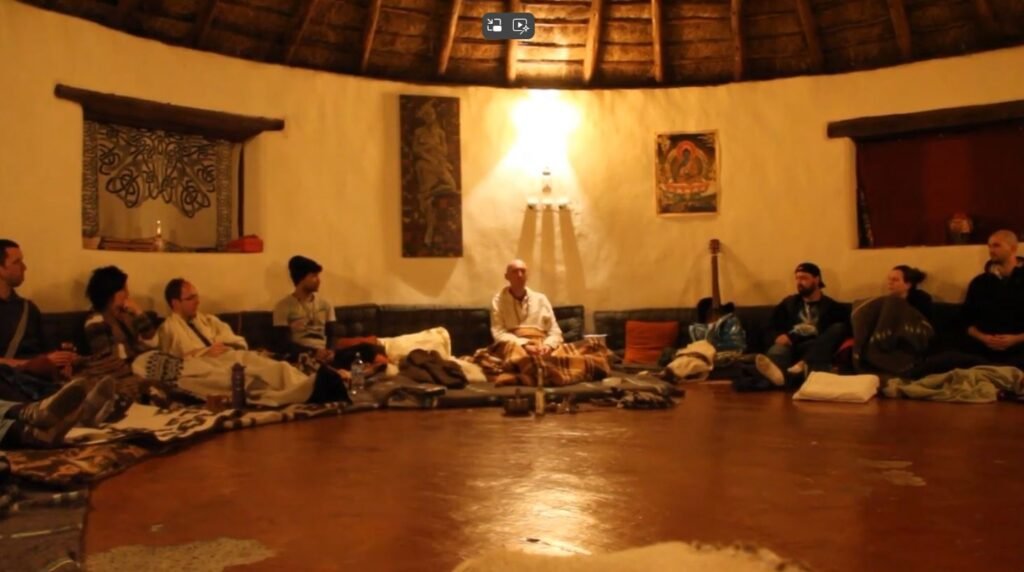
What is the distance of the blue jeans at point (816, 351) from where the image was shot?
6.11m

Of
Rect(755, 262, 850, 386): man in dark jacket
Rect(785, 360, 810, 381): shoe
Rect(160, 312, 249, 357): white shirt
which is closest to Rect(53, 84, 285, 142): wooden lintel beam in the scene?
Rect(160, 312, 249, 357): white shirt

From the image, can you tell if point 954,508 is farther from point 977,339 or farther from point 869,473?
point 977,339

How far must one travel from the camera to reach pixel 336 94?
7.10 m

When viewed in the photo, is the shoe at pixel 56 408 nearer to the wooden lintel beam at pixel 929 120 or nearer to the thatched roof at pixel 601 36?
the thatched roof at pixel 601 36

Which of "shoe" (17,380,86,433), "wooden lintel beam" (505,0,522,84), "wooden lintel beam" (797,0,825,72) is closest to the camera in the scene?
"shoe" (17,380,86,433)

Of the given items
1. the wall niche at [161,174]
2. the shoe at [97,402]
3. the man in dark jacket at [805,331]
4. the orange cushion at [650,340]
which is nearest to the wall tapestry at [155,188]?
the wall niche at [161,174]

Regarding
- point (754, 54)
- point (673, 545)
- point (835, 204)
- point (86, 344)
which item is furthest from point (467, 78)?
point (673, 545)

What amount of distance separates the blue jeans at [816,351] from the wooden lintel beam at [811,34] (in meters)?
2.37

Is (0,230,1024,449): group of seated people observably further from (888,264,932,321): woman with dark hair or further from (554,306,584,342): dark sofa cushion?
(554,306,584,342): dark sofa cushion

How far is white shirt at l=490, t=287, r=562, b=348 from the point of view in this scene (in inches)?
261

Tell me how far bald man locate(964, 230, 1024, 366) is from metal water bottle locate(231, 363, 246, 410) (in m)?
4.61

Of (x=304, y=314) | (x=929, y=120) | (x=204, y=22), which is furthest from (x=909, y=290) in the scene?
(x=204, y=22)

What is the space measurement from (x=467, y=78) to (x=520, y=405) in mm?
3623

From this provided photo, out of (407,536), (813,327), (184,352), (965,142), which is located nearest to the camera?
(407,536)
